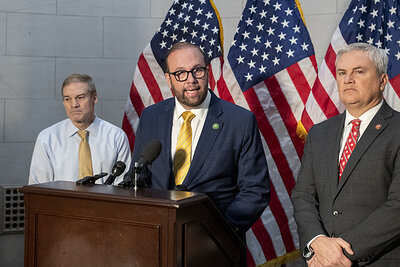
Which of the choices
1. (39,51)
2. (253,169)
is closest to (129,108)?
(39,51)

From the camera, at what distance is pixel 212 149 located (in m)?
2.41

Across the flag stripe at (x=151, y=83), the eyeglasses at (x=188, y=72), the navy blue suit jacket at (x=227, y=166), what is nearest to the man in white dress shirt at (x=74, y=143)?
the navy blue suit jacket at (x=227, y=166)

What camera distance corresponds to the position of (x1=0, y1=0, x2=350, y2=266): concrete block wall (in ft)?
15.7

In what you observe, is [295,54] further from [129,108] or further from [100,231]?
[100,231]

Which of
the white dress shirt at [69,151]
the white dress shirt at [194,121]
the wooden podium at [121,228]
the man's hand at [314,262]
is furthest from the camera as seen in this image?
the white dress shirt at [69,151]

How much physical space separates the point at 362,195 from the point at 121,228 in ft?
3.48

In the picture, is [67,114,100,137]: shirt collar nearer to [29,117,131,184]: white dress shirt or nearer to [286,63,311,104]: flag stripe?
[29,117,131,184]: white dress shirt

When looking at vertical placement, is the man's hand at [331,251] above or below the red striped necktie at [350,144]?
below

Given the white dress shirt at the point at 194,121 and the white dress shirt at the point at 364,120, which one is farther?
the white dress shirt at the point at 194,121

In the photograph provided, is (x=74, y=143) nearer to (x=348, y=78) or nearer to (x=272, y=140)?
(x=272, y=140)

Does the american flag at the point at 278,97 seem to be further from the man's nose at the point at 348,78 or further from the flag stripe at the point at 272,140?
the man's nose at the point at 348,78

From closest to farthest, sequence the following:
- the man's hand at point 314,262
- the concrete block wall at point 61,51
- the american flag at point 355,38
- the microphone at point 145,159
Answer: the microphone at point 145,159
the man's hand at point 314,262
the american flag at point 355,38
the concrete block wall at point 61,51

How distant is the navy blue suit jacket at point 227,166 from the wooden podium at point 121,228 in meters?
0.39

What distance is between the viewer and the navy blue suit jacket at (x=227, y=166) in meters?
2.36
